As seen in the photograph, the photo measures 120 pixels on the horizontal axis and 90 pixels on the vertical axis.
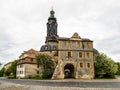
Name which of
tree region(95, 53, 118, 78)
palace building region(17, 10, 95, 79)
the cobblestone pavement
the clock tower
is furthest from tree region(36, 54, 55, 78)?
the clock tower

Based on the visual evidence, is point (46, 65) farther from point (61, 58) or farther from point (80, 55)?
point (80, 55)

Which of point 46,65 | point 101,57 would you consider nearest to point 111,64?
point 101,57

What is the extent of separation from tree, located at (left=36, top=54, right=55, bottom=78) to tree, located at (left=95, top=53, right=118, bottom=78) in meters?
14.3

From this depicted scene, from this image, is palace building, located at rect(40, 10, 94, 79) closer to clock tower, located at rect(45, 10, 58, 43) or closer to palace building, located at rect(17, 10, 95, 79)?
palace building, located at rect(17, 10, 95, 79)

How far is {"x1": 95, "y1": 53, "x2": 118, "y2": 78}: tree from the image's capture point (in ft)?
181

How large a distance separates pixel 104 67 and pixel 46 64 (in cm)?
1821

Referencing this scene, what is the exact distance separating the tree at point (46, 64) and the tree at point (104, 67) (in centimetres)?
1427

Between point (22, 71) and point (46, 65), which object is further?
point (22, 71)

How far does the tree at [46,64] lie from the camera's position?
54.8 m

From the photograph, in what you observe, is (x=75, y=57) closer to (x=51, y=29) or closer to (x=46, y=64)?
(x=46, y=64)

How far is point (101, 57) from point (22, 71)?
30189mm

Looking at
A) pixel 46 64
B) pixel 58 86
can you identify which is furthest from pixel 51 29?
pixel 58 86

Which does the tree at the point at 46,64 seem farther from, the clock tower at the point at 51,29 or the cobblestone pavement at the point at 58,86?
the clock tower at the point at 51,29

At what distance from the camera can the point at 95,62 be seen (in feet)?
189
